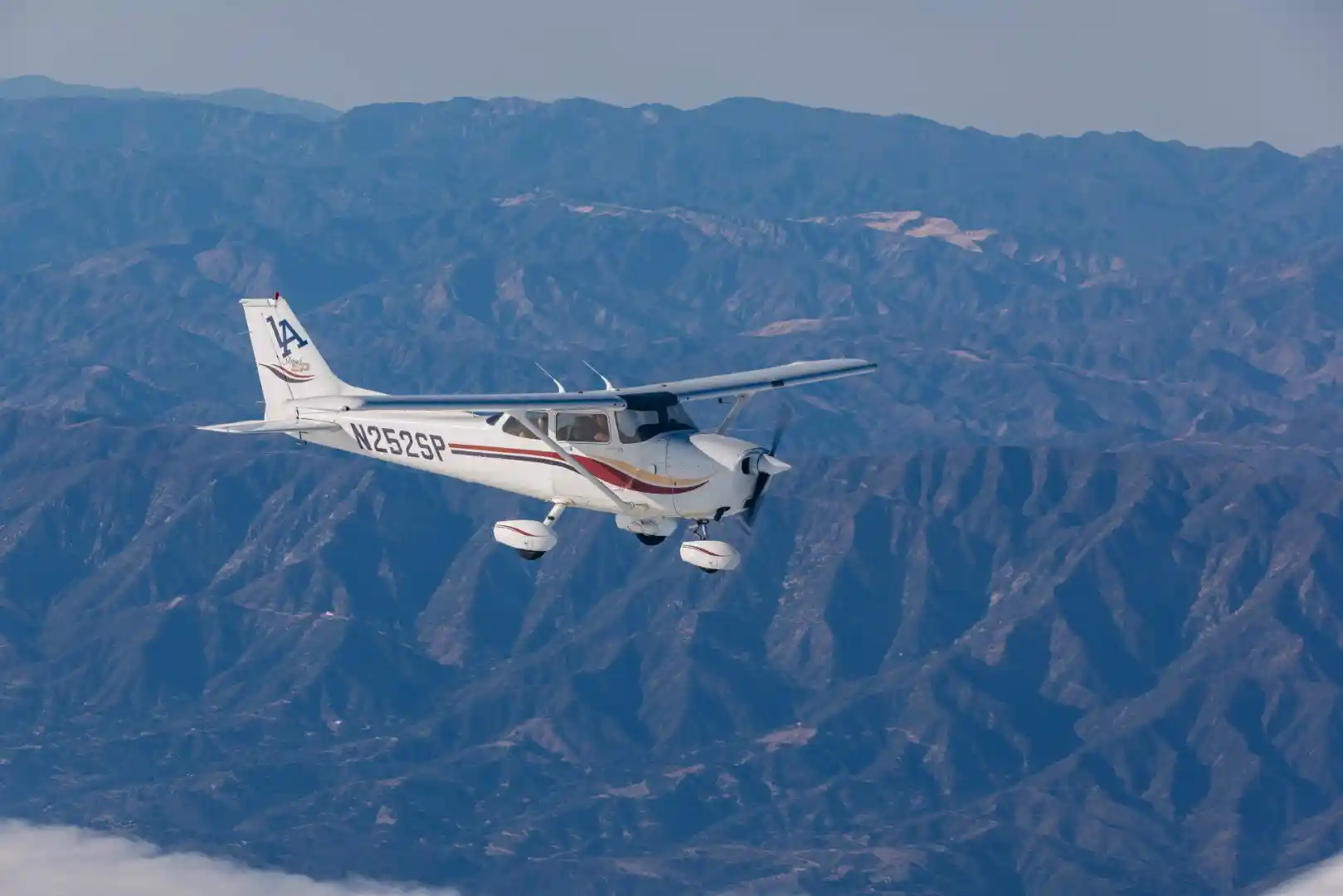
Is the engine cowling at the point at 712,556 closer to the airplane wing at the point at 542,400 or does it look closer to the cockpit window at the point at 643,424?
the cockpit window at the point at 643,424

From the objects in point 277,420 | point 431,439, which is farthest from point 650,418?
point 277,420

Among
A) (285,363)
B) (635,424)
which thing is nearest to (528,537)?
(635,424)

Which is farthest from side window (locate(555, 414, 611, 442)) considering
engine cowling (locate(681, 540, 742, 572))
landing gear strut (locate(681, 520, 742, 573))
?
engine cowling (locate(681, 540, 742, 572))

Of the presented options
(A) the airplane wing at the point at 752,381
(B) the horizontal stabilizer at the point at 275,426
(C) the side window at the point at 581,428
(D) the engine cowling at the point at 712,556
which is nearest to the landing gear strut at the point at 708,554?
(D) the engine cowling at the point at 712,556

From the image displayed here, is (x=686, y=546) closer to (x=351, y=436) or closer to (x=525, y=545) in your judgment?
(x=525, y=545)

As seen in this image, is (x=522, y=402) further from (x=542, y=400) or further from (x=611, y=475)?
(x=611, y=475)

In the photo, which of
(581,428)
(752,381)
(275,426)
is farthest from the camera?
(275,426)
